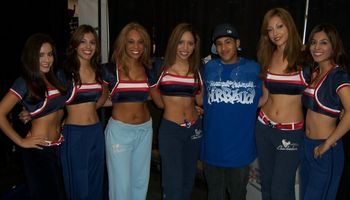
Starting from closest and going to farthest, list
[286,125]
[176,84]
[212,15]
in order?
1. [286,125]
2. [176,84]
3. [212,15]

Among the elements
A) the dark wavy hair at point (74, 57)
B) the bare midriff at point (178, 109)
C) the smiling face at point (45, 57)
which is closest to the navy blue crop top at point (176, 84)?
the bare midriff at point (178, 109)

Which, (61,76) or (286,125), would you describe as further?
(61,76)

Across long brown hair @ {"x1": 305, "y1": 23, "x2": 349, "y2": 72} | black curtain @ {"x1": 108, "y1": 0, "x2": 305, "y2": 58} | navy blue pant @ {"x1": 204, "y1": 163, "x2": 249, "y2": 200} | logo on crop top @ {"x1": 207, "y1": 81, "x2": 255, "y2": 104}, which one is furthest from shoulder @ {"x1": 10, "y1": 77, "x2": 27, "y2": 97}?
long brown hair @ {"x1": 305, "y1": 23, "x2": 349, "y2": 72}

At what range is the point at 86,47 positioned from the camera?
108 inches

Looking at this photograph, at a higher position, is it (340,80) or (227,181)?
(340,80)

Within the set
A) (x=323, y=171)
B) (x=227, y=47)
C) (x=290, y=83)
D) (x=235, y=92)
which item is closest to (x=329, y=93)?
(x=290, y=83)

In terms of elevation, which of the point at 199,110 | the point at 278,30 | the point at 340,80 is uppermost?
the point at 278,30

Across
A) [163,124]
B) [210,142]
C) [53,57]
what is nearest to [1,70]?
[53,57]

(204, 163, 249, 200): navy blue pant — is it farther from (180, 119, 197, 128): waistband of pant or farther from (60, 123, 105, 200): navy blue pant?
(60, 123, 105, 200): navy blue pant

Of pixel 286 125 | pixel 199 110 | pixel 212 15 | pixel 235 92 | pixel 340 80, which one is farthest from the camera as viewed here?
pixel 212 15

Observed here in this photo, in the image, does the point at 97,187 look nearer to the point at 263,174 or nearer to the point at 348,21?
the point at 263,174

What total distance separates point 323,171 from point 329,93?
0.57m

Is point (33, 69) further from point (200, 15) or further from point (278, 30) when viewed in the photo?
point (200, 15)

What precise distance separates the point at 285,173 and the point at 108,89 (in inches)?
62.8
